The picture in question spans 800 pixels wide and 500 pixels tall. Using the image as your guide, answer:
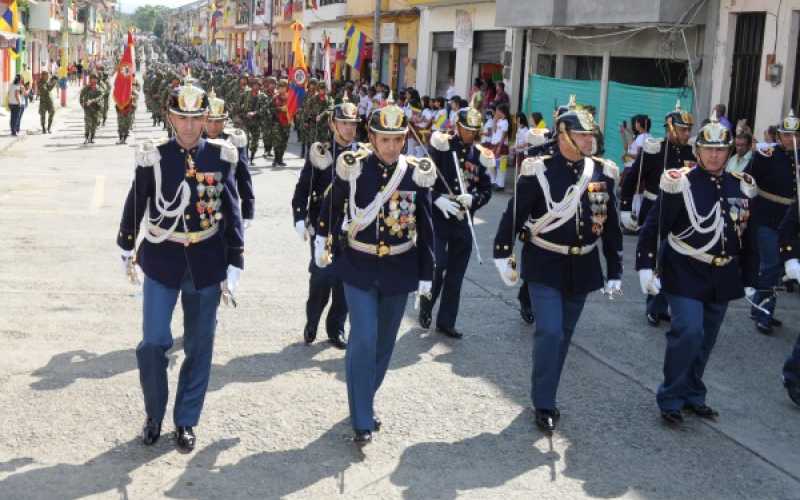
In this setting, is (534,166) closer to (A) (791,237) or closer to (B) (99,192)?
(A) (791,237)

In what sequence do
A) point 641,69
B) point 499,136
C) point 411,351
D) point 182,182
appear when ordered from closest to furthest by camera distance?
point 182,182, point 411,351, point 499,136, point 641,69

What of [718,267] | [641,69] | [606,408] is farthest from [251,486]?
[641,69]

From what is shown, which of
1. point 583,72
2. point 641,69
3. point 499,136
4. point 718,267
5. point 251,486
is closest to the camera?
point 251,486

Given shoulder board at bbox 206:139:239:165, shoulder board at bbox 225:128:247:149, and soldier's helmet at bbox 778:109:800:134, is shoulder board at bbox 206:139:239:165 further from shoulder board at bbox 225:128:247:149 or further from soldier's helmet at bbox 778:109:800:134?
soldier's helmet at bbox 778:109:800:134

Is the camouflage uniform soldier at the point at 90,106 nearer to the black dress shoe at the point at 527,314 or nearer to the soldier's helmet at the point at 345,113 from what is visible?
the black dress shoe at the point at 527,314

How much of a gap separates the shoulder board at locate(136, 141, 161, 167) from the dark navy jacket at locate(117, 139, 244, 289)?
4cm

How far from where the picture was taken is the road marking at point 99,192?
51.5 ft

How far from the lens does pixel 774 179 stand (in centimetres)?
1020

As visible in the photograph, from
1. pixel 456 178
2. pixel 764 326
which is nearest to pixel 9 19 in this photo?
pixel 456 178

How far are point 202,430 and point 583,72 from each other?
2010 cm

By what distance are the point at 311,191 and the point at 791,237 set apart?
3409 millimetres

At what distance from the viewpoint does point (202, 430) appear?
21.6ft

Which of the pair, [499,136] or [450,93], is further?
[450,93]

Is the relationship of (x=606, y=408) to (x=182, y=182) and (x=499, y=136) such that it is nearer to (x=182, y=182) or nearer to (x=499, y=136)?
(x=182, y=182)
